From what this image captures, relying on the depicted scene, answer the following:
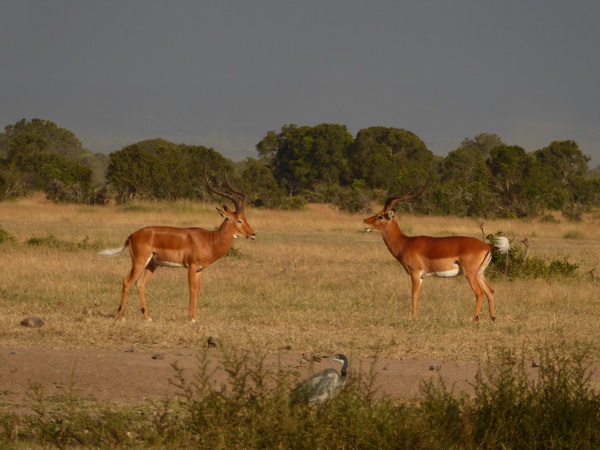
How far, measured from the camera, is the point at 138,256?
10.3m

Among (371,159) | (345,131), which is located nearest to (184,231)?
(371,159)

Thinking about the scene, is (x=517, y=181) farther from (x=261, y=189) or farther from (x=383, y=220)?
(x=383, y=220)

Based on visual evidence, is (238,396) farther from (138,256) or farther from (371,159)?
(371,159)

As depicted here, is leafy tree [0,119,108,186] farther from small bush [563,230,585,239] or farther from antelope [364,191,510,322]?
antelope [364,191,510,322]

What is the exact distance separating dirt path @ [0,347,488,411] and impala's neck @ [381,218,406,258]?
3.54 m

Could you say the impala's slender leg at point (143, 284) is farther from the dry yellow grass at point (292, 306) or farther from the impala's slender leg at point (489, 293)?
the impala's slender leg at point (489, 293)

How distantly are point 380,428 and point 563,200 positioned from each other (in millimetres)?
39679

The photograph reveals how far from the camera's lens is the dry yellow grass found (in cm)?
894

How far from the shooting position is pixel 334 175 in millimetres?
58500

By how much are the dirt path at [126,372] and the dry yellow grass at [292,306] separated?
0.39 metres

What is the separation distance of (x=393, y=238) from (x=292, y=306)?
1799 mm

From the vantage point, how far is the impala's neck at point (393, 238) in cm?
1170

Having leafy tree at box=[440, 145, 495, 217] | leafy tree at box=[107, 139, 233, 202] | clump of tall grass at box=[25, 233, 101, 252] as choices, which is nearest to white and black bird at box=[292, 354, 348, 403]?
clump of tall grass at box=[25, 233, 101, 252]

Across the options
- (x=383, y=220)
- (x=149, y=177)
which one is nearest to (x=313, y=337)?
(x=383, y=220)
